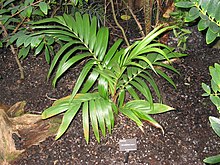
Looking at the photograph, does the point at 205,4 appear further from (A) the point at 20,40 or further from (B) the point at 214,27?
(A) the point at 20,40

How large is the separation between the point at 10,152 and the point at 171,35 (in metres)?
1.22

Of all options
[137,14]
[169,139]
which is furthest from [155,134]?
[137,14]

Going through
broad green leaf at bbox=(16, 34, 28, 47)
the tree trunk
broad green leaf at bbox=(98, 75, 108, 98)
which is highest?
broad green leaf at bbox=(16, 34, 28, 47)

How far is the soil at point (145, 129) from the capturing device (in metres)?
1.84

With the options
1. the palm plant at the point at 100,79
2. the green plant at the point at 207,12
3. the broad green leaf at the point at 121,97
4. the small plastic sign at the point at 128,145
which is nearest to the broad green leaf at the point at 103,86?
the palm plant at the point at 100,79

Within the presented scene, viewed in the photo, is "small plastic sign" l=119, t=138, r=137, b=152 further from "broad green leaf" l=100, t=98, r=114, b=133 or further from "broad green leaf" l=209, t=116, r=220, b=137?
"broad green leaf" l=209, t=116, r=220, b=137

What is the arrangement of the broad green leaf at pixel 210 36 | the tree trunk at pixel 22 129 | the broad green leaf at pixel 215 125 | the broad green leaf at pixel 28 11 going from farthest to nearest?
the tree trunk at pixel 22 129
the broad green leaf at pixel 28 11
the broad green leaf at pixel 210 36
the broad green leaf at pixel 215 125

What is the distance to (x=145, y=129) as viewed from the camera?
76.0 inches

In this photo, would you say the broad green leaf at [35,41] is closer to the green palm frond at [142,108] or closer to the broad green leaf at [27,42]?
the broad green leaf at [27,42]

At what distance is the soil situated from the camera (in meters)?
1.84

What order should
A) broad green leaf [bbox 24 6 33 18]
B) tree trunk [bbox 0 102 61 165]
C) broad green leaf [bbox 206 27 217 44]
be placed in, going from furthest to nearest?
tree trunk [bbox 0 102 61 165] < broad green leaf [bbox 24 6 33 18] < broad green leaf [bbox 206 27 217 44]

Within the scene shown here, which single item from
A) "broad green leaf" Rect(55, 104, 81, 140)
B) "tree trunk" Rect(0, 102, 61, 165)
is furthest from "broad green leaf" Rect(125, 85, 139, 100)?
"tree trunk" Rect(0, 102, 61, 165)

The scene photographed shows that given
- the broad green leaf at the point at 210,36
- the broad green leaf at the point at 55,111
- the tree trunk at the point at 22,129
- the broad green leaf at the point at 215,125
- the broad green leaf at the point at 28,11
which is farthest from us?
the tree trunk at the point at 22,129

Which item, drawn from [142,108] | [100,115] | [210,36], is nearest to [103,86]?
[100,115]
